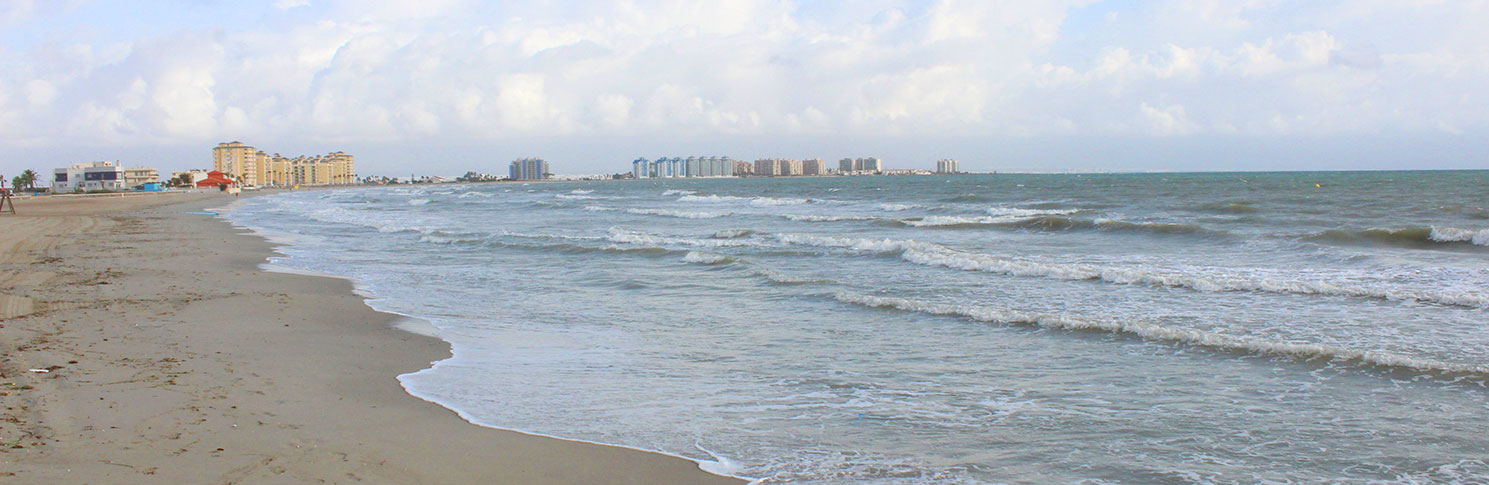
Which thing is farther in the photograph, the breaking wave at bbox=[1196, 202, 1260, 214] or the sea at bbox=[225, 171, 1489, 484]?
the breaking wave at bbox=[1196, 202, 1260, 214]

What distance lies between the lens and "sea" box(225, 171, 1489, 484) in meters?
5.06

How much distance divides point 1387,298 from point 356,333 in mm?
11023

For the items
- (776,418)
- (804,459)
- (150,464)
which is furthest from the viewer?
(776,418)

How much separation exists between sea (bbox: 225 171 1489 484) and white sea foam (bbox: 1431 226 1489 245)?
75cm

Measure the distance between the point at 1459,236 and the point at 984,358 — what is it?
16.7m

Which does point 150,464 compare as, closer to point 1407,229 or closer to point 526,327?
point 526,327

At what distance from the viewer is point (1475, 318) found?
30.3 ft

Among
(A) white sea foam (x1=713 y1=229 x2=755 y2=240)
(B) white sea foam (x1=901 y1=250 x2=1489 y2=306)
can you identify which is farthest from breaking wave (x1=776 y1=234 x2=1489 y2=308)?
(A) white sea foam (x1=713 y1=229 x2=755 y2=240)

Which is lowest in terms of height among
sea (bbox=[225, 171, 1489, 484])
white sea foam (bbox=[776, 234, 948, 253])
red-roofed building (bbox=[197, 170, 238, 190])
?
sea (bbox=[225, 171, 1489, 484])

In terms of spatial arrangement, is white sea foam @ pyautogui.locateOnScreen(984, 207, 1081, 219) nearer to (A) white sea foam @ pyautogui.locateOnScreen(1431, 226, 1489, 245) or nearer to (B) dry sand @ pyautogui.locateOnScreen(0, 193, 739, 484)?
(A) white sea foam @ pyautogui.locateOnScreen(1431, 226, 1489, 245)

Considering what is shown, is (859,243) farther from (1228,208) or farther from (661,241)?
(1228,208)

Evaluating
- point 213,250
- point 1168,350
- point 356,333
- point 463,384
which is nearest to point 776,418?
point 463,384

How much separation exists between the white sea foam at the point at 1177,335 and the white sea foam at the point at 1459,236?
43.8 feet

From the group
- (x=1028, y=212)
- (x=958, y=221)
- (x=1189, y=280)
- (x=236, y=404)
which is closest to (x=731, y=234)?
(x=958, y=221)
